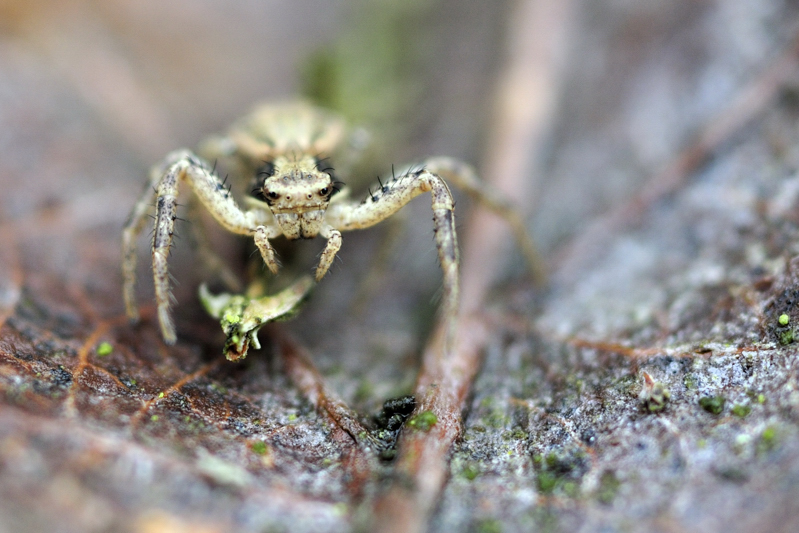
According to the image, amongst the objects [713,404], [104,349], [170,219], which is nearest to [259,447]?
[104,349]

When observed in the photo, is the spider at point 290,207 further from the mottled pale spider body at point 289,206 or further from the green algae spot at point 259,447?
the green algae spot at point 259,447

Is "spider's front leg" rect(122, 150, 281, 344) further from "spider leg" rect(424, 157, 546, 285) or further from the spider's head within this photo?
"spider leg" rect(424, 157, 546, 285)

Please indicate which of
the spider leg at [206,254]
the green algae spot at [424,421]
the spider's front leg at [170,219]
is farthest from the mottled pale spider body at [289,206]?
the green algae spot at [424,421]

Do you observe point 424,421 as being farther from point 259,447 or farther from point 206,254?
point 206,254

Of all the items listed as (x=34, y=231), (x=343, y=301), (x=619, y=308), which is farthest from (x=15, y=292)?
(x=619, y=308)

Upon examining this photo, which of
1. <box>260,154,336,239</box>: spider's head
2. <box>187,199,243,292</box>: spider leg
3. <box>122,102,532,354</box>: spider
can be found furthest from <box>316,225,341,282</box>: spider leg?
<box>187,199,243,292</box>: spider leg
